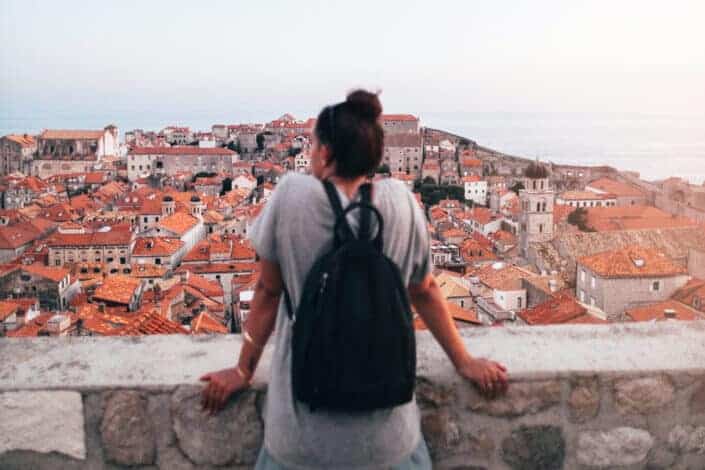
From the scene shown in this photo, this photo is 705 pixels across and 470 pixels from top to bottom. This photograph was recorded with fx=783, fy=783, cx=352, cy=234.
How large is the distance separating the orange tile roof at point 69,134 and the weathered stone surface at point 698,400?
221ft

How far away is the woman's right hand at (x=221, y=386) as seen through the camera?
1499 mm

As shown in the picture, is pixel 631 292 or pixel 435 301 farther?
pixel 631 292

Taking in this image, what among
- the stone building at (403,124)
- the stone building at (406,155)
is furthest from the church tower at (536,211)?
the stone building at (403,124)

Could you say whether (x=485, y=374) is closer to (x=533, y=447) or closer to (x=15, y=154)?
(x=533, y=447)

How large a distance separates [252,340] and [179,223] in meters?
36.4

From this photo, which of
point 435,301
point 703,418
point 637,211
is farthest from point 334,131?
point 637,211

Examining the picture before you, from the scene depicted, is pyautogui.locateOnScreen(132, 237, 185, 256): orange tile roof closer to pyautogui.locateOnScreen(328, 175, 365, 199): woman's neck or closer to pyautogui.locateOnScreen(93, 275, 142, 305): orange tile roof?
pyautogui.locateOnScreen(93, 275, 142, 305): orange tile roof

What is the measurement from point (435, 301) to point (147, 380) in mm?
589

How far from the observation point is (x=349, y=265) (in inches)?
48.7

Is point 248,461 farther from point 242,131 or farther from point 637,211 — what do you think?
point 242,131

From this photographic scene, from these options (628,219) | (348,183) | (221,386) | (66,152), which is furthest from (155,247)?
(66,152)

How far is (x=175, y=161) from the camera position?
201 feet

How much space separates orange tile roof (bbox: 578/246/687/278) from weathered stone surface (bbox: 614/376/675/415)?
61.3 feet

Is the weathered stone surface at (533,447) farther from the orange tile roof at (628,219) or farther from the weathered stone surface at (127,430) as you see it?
the orange tile roof at (628,219)
